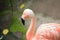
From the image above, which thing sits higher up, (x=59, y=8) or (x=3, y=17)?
(x=59, y=8)

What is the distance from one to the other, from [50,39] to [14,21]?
58 cm

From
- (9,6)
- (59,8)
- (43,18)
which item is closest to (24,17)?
(9,6)

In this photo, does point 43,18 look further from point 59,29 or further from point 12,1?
point 59,29

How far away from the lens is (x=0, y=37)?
1.60 meters

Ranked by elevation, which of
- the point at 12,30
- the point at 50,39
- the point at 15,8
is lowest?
the point at 50,39

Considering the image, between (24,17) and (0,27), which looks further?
(0,27)

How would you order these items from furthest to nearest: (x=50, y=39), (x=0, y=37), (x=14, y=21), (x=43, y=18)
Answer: (x=43, y=18)
(x=14, y=21)
(x=0, y=37)
(x=50, y=39)

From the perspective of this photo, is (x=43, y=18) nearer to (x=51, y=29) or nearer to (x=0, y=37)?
(x=0, y=37)

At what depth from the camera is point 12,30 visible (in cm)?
166

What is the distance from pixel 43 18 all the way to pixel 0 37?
1.89 ft

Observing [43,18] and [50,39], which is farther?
[43,18]

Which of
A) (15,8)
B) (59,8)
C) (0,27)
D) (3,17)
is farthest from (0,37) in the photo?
(59,8)

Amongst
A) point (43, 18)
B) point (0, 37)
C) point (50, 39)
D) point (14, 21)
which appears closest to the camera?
point (50, 39)

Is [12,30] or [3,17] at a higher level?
[3,17]
